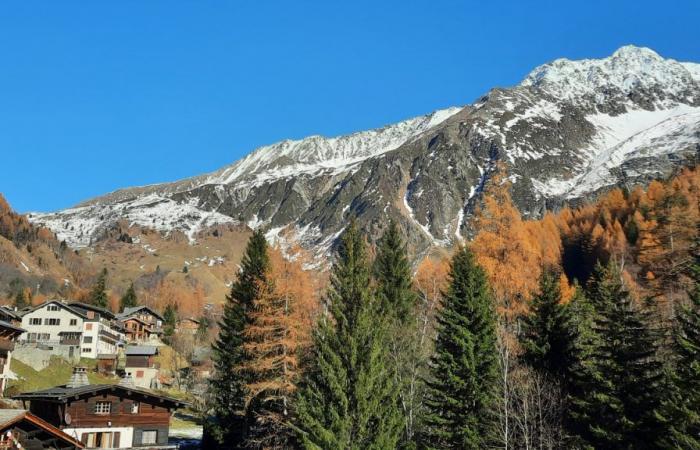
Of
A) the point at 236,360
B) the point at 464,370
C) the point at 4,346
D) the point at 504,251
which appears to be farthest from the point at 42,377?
the point at 464,370

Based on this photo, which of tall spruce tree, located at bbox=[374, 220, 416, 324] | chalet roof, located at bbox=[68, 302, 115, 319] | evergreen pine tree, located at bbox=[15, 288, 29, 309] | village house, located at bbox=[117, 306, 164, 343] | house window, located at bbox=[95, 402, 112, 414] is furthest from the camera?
evergreen pine tree, located at bbox=[15, 288, 29, 309]

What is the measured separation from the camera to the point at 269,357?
41.5m

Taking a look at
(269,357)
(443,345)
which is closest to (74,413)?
(269,357)

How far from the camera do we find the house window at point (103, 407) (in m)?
48.3

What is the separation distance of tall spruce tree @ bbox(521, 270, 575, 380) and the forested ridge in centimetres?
8

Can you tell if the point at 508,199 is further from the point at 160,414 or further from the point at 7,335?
the point at 7,335

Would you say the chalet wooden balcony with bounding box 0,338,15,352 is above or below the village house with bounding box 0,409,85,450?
above

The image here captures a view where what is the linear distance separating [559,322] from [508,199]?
15.1 metres

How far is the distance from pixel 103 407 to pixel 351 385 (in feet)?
87.7

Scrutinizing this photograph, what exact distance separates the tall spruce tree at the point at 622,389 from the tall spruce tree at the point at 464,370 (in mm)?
5330

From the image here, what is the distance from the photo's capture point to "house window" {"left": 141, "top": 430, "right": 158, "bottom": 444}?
4981 centimetres

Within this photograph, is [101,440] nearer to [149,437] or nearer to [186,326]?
[149,437]

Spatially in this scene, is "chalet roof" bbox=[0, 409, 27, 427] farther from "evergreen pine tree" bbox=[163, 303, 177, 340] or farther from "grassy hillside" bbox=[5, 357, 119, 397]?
"evergreen pine tree" bbox=[163, 303, 177, 340]

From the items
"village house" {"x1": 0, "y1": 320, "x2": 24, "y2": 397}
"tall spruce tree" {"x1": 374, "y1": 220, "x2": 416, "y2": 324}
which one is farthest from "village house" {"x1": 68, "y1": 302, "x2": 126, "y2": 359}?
"tall spruce tree" {"x1": 374, "y1": 220, "x2": 416, "y2": 324}
